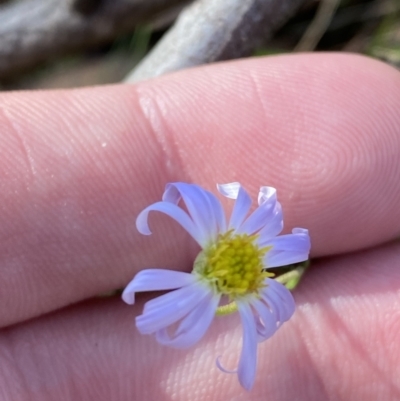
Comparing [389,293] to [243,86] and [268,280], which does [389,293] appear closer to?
[268,280]

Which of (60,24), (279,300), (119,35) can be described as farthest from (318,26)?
(279,300)

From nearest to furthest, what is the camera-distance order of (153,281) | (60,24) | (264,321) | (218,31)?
1. (153,281)
2. (264,321)
3. (218,31)
4. (60,24)

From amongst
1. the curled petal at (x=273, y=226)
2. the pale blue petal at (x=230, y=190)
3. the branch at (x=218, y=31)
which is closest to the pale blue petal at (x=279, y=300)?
the curled petal at (x=273, y=226)

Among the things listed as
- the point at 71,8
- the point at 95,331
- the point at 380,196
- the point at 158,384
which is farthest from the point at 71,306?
the point at 71,8

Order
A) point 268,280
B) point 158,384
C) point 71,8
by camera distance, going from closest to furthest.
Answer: point 268,280, point 158,384, point 71,8

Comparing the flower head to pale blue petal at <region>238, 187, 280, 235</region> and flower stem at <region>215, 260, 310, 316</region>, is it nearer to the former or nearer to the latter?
pale blue petal at <region>238, 187, 280, 235</region>

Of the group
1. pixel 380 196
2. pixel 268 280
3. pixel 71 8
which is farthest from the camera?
pixel 71 8

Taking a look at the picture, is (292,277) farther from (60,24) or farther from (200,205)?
(60,24)
